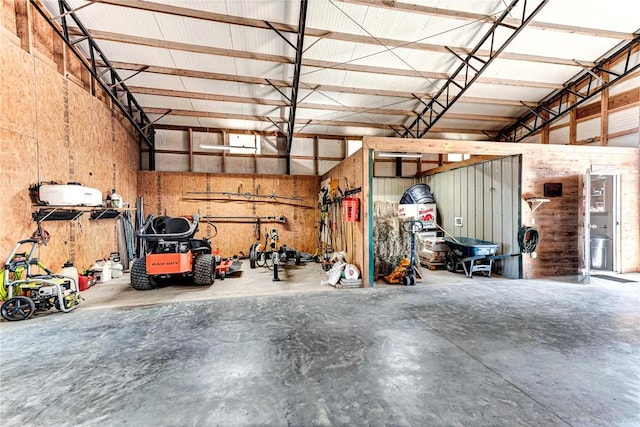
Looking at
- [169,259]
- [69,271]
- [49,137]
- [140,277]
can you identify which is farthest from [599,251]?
[49,137]

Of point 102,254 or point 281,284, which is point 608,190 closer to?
point 281,284

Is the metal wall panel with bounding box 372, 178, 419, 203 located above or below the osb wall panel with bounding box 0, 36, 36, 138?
below

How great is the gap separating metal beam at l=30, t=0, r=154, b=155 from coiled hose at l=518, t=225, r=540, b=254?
9.48 m

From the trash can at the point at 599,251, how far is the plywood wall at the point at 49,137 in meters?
11.2

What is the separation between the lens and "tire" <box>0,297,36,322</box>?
3.41 m

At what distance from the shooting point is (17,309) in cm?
345

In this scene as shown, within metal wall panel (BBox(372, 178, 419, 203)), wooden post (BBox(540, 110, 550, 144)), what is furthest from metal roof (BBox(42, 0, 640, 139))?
metal wall panel (BBox(372, 178, 419, 203))

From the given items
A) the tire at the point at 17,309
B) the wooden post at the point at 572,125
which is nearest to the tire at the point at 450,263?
the wooden post at the point at 572,125

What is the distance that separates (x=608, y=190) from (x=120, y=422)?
964cm

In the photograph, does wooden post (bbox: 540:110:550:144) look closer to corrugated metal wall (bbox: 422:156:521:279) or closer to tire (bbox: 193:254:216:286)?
corrugated metal wall (bbox: 422:156:521:279)

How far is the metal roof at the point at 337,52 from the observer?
5.36 metres

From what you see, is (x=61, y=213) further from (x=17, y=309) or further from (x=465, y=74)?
(x=465, y=74)

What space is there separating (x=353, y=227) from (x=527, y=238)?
11.8 ft

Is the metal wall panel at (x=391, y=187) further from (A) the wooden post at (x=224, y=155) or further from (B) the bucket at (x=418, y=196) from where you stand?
(A) the wooden post at (x=224, y=155)
